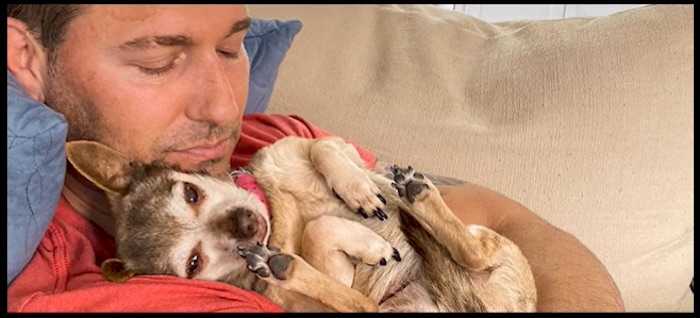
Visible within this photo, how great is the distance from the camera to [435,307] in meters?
1.63

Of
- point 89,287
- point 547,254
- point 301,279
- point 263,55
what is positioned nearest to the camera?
point 89,287

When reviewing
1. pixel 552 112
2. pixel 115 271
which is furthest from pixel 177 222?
pixel 552 112

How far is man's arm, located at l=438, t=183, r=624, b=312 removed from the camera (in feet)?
5.61

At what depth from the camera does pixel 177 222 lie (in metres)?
1.59

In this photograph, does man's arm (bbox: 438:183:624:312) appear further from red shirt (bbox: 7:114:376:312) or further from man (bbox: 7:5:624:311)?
red shirt (bbox: 7:114:376:312)

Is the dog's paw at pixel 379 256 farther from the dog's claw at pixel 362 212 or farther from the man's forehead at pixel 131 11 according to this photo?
the man's forehead at pixel 131 11

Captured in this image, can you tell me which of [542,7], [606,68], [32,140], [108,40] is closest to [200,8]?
[108,40]

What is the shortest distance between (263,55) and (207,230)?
2.69ft

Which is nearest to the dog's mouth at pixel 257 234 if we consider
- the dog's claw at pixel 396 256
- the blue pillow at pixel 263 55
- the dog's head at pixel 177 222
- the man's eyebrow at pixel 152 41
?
the dog's head at pixel 177 222

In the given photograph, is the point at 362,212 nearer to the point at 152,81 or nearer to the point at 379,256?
the point at 379,256

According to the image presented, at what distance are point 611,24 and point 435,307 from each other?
122 cm

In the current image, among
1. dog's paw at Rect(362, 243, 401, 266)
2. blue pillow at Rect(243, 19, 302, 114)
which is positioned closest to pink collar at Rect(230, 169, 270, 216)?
dog's paw at Rect(362, 243, 401, 266)

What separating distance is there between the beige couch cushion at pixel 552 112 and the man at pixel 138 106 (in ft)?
1.61

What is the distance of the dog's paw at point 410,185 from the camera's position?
1629mm
